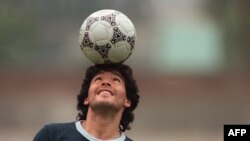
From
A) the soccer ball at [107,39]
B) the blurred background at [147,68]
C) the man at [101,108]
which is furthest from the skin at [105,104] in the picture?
the blurred background at [147,68]

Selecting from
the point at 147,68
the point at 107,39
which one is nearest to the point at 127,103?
the point at 107,39

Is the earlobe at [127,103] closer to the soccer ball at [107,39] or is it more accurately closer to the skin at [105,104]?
the skin at [105,104]

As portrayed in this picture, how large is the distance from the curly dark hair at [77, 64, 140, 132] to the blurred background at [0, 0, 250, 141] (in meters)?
2.57

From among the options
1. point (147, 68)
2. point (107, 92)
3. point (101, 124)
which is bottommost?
point (101, 124)

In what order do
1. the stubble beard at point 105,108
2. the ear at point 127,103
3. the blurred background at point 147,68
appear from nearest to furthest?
the stubble beard at point 105,108 < the ear at point 127,103 < the blurred background at point 147,68

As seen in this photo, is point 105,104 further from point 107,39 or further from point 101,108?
point 107,39

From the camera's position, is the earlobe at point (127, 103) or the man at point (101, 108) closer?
the man at point (101, 108)

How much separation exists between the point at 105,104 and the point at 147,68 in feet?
9.67

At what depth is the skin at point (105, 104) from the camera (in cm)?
236

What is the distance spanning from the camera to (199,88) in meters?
5.30

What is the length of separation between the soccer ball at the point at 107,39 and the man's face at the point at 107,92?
0.10 m

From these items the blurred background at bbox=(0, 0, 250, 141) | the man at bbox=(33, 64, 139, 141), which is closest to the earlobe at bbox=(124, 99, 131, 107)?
the man at bbox=(33, 64, 139, 141)

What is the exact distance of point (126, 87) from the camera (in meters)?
2.51

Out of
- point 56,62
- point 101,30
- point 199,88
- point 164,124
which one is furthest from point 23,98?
point 101,30
